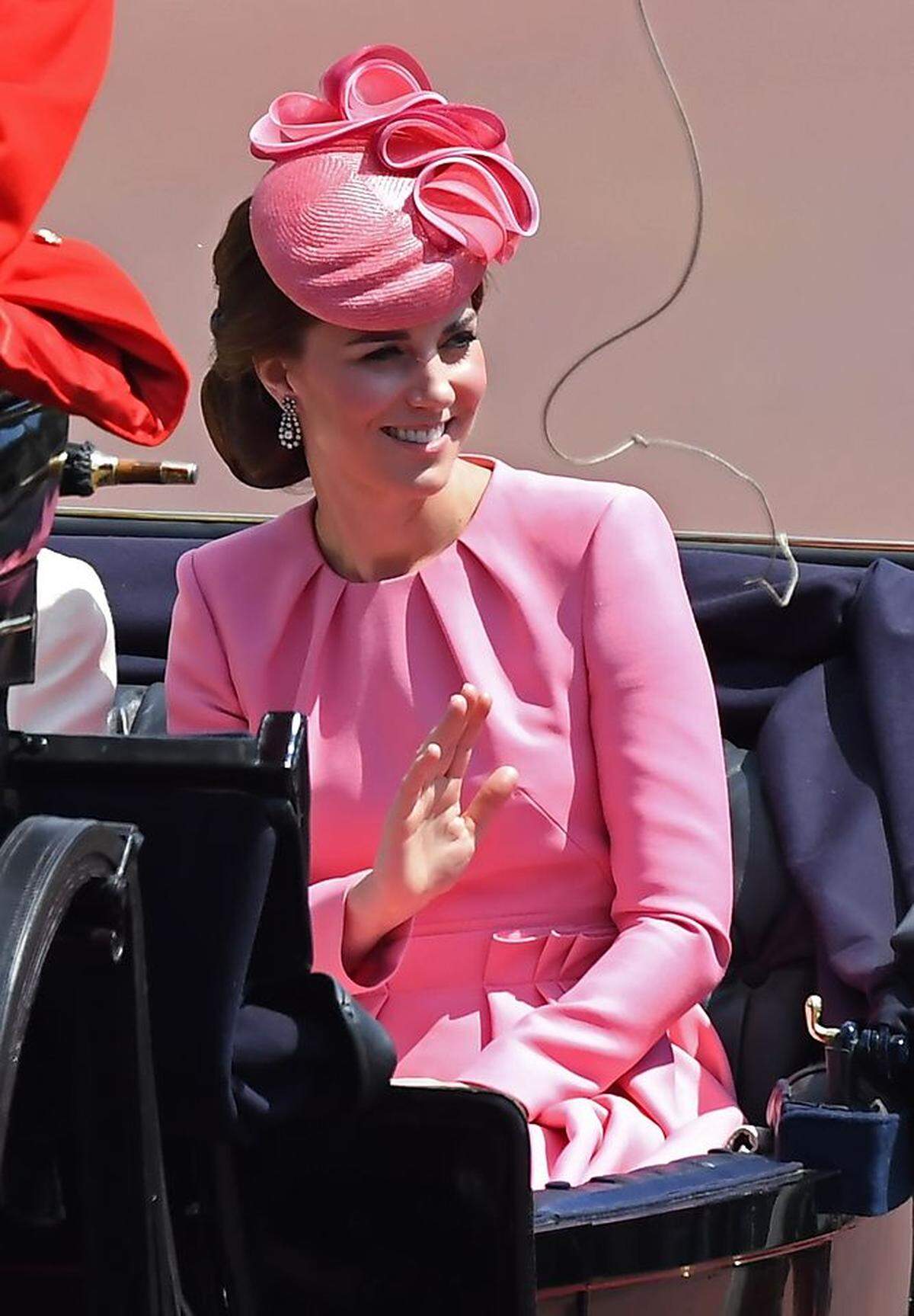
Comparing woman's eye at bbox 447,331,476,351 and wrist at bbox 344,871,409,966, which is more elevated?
woman's eye at bbox 447,331,476,351

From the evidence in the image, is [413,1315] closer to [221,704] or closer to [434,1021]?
[434,1021]

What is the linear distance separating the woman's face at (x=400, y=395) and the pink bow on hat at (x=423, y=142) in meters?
0.08

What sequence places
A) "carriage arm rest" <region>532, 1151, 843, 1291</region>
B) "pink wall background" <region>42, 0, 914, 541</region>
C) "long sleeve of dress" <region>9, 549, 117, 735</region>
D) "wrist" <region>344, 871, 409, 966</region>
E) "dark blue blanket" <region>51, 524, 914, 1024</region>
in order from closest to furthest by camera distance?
"carriage arm rest" <region>532, 1151, 843, 1291</region>, "wrist" <region>344, 871, 409, 966</region>, "dark blue blanket" <region>51, 524, 914, 1024</region>, "long sleeve of dress" <region>9, 549, 117, 735</region>, "pink wall background" <region>42, 0, 914, 541</region>

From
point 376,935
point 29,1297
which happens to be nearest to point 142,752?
point 29,1297

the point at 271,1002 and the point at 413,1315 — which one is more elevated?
the point at 271,1002

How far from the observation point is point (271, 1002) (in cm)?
117

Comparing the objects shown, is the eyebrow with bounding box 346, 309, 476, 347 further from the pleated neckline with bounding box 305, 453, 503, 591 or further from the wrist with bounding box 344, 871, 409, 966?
the wrist with bounding box 344, 871, 409, 966

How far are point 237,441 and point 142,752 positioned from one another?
1.02 metres

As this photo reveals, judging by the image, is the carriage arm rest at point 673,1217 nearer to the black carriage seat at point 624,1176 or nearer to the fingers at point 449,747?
the black carriage seat at point 624,1176

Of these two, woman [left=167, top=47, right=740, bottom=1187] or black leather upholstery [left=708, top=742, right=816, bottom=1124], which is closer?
woman [left=167, top=47, right=740, bottom=1187]

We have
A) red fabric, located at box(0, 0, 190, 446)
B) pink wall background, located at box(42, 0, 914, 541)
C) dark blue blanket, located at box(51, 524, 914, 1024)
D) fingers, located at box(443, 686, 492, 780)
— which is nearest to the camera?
red fabric, located at box(0, 0, 190, 446)

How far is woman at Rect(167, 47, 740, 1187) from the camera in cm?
183

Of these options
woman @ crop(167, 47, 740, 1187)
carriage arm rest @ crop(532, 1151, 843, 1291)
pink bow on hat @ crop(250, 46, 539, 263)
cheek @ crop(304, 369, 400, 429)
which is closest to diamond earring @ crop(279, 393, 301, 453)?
woman @ crop(167, 47, 740, 1187)

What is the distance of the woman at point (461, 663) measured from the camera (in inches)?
72.2
